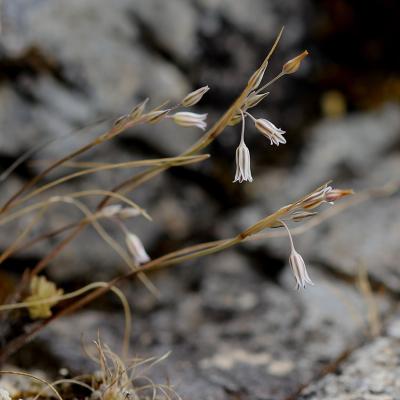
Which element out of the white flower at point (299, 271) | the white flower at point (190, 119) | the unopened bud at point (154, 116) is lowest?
the white flower at point (299, 271)

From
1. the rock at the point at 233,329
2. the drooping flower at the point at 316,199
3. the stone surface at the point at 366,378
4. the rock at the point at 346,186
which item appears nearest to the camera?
the drooping flower at the point at 316,199

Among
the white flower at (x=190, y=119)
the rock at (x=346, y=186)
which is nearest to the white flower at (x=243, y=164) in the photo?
the white flower at (x=190, y=119)

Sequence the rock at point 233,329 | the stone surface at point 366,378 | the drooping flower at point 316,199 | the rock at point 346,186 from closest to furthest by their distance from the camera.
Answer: the drooping flower at point 316,199
the stone surface at point 366,378
the rock at point 233,329
the rock at point 346,186

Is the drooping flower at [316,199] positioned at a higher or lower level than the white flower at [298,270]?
higher

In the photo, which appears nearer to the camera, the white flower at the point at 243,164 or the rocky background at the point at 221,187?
the white flower at the point at 243,164

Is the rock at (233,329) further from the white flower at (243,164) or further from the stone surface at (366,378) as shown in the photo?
the white flower at (243,164)

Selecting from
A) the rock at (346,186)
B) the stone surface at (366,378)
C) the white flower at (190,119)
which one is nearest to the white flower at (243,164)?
the white flower at (190,119)

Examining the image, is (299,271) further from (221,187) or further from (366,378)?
(221,187)

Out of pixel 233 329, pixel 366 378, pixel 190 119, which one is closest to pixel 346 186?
pixel 233 329

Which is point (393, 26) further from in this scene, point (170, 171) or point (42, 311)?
point (42, 311)
